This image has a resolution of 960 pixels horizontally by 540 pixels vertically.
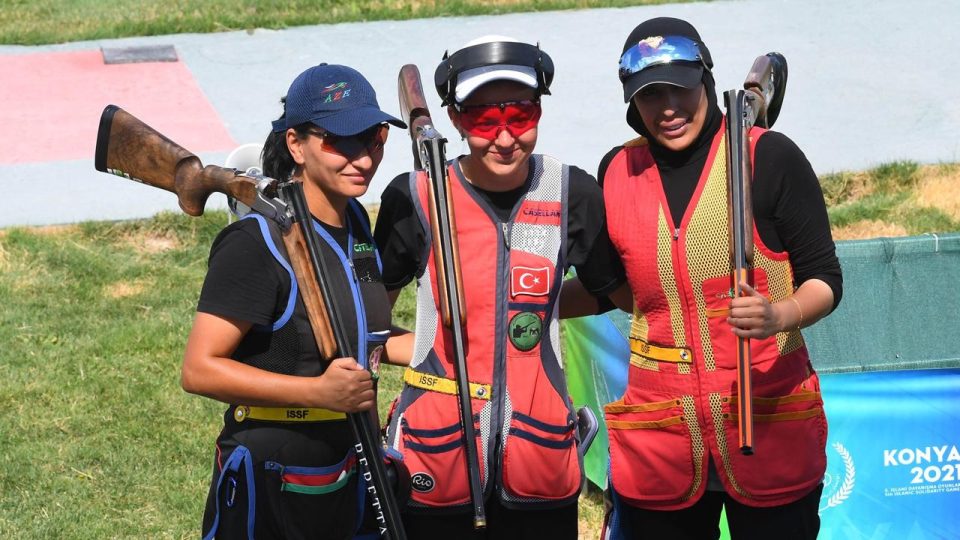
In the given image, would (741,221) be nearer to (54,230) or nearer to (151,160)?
(151,160)

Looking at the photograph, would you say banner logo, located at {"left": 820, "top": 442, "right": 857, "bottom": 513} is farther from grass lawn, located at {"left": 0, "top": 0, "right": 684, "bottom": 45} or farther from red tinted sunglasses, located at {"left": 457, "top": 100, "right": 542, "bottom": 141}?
grass lawn, located at {"left": 0, "top": 0, "right": 684, "bottom": 45}

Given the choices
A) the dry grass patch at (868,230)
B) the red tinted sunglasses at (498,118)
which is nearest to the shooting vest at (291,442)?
the red tinted sunglasses at (498,118)

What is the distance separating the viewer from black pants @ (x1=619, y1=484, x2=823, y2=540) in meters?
3.77

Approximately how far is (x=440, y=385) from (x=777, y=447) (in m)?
0.95

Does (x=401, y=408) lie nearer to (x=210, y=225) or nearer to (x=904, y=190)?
(x=210, y=225)

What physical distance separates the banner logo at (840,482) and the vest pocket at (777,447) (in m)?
1.46

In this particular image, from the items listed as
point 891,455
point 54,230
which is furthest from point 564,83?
point 891,455

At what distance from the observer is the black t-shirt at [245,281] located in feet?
10.7

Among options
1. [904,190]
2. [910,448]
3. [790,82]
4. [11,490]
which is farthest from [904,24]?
[11,490]

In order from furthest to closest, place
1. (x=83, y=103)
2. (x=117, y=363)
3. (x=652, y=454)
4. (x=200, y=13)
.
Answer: (x=200, y=13) < (x=83, y=103) < (x=117, y=363) < (x=652, y=454)

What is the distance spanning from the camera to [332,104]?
3.44 m

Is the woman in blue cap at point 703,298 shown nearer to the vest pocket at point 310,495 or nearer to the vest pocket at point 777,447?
the vest pocket at point 777,447

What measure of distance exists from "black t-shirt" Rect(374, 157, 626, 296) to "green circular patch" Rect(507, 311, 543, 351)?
0.75ft

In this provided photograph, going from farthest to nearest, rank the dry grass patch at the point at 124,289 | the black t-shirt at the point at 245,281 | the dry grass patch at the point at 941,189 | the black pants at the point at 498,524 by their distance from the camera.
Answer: the dry grass patch at the point at 941,189
the dry grass patch at the point at 124,289
the black pants at the point at 498,524
the black t-shirt at the point at 245,281
